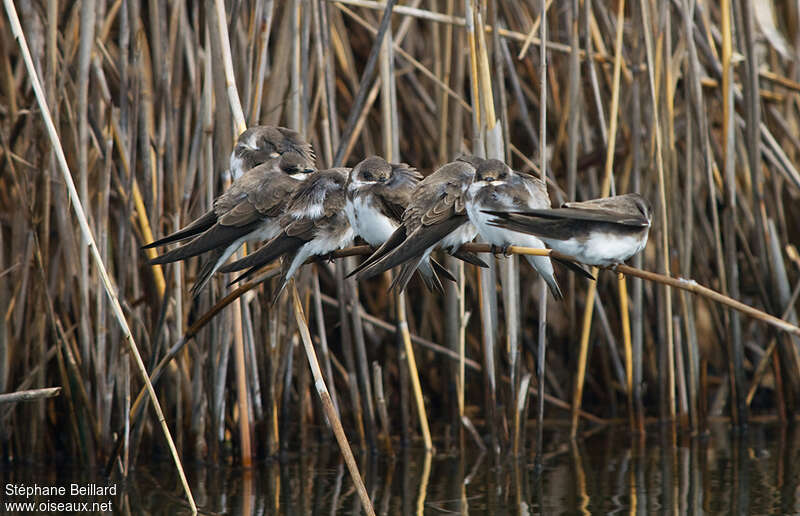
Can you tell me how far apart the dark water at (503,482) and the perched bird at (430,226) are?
1.39 m

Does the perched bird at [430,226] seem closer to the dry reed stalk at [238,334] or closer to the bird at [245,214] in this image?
the bird at [245,214]

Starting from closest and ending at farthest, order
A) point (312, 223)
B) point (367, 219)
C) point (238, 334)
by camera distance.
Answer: point (312, 223), point (367, 219), point (238, 334)

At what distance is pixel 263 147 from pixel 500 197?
92 cm

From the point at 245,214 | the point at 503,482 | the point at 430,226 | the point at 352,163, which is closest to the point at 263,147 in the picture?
the point at 245,214

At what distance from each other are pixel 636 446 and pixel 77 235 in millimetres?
2848

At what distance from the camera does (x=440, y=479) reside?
14.5 feet

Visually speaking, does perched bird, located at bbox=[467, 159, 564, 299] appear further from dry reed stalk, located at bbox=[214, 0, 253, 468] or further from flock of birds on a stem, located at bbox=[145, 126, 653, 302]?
dry reed stalk, located at bbox=[214, 0, 253, 468]

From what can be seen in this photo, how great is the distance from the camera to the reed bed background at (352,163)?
4.10m

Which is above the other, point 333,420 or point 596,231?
point 596,231

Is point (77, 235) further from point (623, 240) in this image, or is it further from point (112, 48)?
point (623, 240)

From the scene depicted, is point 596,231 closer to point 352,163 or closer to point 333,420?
point 333,420

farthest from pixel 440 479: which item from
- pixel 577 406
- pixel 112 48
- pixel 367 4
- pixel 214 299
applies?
pixel 112 48

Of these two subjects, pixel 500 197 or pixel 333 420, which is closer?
pixel 333 420

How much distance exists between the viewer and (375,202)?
10.1 ft
